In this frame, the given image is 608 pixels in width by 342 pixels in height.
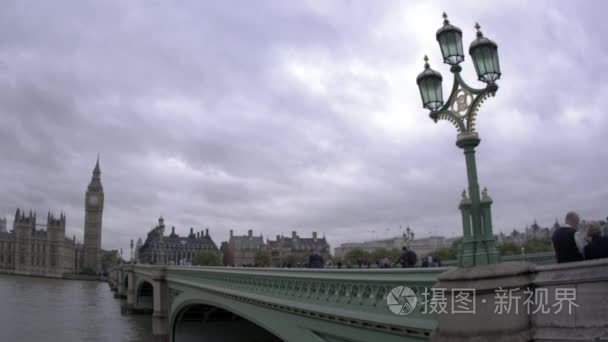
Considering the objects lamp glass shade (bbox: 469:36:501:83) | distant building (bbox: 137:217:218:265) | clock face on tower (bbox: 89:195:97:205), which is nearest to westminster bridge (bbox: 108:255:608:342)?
lamp glass shade (bbox: 469:36:501:83)

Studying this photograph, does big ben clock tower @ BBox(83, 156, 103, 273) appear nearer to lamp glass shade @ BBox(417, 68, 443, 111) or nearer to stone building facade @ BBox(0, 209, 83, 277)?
stone building facade @ BBox(0, 209, 83, 277)

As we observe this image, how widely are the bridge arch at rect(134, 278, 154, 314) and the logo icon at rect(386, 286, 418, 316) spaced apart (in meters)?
57.4

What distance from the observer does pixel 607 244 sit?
6.30 metres

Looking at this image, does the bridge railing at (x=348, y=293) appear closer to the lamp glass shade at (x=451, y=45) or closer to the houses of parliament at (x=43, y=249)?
the lamp glass shade at (x=451, y=45)

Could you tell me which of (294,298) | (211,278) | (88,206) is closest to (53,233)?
(88,206)

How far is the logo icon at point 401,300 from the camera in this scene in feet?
27.2

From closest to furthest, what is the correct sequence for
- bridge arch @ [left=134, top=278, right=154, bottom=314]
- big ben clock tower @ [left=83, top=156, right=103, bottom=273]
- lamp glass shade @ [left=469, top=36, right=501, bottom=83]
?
lamp glass shade @ [left=469, top=36, right=501, bottom=83]
bridge arch @ [left=134, top=278, right=154, bottom=314]
big ben clock tower @ [left=83, top=156, right=103, bottom=273]

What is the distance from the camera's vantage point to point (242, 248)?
144125 millimetres

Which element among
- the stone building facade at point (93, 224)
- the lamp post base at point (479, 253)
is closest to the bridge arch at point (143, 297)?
the lamp post base at point (479, 253)

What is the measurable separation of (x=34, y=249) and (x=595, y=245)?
574 feet

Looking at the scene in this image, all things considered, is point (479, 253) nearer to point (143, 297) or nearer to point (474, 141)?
point (474, 141)

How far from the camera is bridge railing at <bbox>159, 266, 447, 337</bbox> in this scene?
819 cm

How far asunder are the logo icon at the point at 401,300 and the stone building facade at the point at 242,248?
129 metres

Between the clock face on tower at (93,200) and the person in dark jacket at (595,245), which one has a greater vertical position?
the clock face on tower at (93,200)
